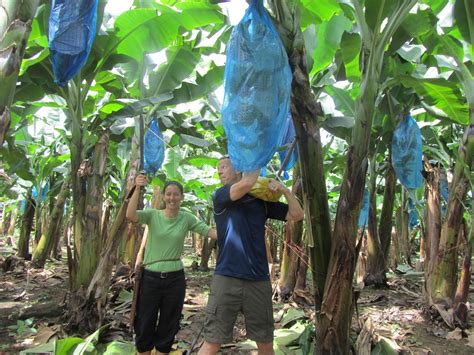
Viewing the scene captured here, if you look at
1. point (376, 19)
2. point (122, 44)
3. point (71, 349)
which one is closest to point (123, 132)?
point (122, 44)

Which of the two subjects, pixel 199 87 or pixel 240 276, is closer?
pixel 240 276

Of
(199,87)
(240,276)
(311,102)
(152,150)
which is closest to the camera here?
(240,276)

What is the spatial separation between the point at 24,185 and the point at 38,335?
6.49 m

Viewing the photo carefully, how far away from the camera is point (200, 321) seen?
4.85 meters

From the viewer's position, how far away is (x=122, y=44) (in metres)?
4.39

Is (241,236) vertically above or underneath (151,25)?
underneath

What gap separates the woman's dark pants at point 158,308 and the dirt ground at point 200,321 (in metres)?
0.32

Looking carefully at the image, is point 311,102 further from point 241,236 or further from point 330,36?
point 330,36

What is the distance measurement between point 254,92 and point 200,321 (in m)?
3.42

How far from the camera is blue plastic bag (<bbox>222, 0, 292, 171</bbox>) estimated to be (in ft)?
7.39

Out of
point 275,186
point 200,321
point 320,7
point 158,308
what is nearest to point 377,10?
point 320,7

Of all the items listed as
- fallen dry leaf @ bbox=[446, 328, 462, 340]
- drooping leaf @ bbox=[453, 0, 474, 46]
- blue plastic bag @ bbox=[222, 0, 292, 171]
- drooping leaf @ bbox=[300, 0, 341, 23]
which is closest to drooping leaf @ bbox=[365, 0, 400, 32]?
drooping leaf @ bbox=[300, 0, 341, 23]

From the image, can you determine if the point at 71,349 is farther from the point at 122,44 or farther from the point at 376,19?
the point at 376,19

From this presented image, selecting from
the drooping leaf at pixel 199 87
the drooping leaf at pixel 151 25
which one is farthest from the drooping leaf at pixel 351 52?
the drooping leaf at pixel 199 87
